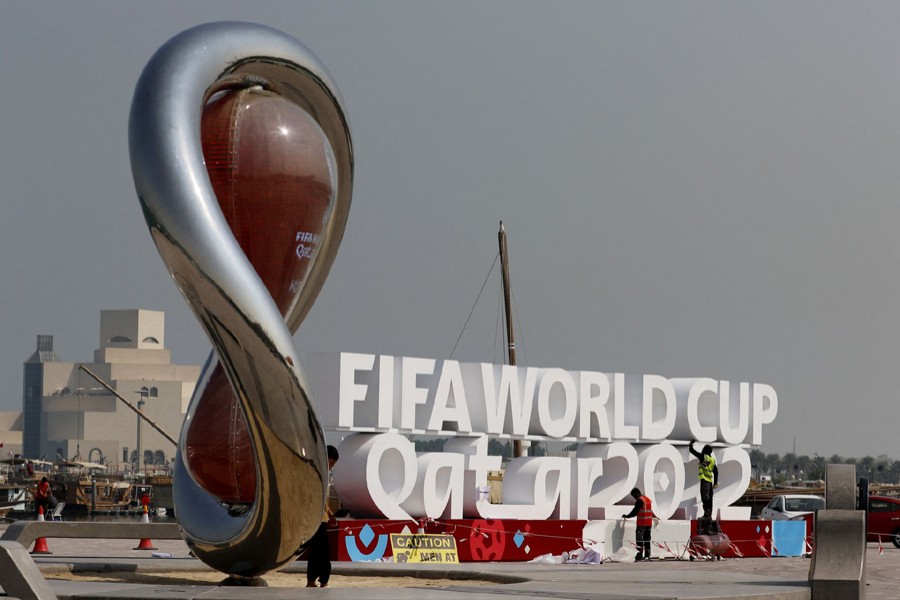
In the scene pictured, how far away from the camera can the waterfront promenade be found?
41.5 feet

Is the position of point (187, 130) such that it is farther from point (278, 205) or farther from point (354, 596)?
point (354, 596)

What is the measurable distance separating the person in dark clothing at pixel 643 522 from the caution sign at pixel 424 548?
4.42m

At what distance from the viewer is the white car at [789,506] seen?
41344 millimetres

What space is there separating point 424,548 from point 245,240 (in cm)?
1081

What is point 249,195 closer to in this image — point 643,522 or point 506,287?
point 643,522

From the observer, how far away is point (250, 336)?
12930mm

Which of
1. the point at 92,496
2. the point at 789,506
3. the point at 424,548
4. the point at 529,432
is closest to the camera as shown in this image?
the point at 424,548

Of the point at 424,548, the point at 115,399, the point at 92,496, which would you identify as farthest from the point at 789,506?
the point at 115,399

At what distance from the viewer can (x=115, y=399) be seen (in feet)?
564

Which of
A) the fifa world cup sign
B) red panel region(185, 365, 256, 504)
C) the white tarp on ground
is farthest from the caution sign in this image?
red panel region(185, 365, 256, 504)

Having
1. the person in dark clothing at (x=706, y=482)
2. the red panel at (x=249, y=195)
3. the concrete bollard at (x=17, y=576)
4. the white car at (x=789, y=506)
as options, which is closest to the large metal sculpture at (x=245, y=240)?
the red panel at (x=249, y=195)

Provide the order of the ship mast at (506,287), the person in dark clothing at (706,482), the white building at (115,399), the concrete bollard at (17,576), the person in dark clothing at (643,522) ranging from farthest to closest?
the white building at (115,399) < the ship mast at (506,287) < the person in dark clothing at (706,482) < the person in dark clothing at (643,522) < the concrete bollard at (17,576)

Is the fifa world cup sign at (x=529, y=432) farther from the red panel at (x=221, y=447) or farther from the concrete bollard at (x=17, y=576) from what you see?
the concrete bollard at (x=17, y=576)

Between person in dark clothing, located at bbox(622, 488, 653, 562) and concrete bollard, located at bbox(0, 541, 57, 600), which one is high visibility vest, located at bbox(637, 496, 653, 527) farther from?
concrete bollard, located at bbox(0, 541, 57, 600)
